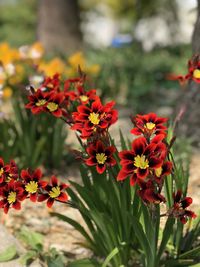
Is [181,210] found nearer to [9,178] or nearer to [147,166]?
[147,166]

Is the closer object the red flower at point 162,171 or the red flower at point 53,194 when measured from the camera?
the red flower at point 162,171

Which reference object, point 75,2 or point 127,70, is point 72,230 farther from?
point 75,2

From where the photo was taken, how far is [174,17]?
12383mm

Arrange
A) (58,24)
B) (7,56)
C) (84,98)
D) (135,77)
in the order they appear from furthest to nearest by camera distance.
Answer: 1. (58,24)
2. (135,77)
3. (7,56)
4. (84,98)

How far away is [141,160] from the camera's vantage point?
5.83 feet

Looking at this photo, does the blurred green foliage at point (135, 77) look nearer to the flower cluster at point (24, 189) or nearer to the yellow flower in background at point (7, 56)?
the yellow flower in background at point (7, 56)

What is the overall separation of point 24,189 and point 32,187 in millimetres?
38

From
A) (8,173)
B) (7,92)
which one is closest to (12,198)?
(8,173)

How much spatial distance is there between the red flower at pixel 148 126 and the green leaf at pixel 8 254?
0.91 m

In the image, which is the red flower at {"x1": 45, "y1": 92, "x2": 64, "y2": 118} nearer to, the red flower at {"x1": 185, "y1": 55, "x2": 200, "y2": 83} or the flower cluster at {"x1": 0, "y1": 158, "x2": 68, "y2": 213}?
the flower cluster at {"x1": 0, "y1": 158, "x2": 68, "y2": 213}

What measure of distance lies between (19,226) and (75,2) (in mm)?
6164

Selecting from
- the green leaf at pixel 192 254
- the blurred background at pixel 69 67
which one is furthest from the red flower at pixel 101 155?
the blurred background at pixel 69 67

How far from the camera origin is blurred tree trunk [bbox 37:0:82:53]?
27.2 feet

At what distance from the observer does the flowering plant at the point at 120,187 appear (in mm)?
1806
